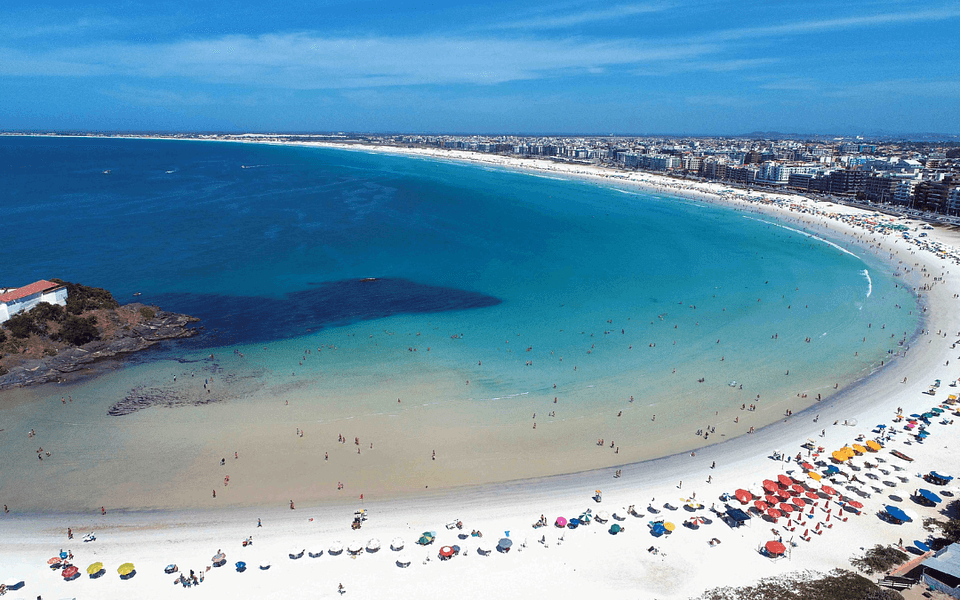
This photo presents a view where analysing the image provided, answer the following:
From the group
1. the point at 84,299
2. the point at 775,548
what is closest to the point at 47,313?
the point at 84,299

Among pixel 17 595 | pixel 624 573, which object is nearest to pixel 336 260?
pixel 17 595

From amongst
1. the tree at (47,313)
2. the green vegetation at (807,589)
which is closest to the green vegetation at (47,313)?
the tree at (47,313)

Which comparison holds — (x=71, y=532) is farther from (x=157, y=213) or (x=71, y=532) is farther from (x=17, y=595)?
(x=157, y=213)

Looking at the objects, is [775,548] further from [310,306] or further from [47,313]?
[47,313]

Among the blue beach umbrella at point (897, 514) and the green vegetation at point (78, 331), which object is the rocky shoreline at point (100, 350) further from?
the blue beach umbrella at point (897, 514)

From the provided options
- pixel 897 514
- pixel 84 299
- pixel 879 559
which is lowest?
pixel 879 559

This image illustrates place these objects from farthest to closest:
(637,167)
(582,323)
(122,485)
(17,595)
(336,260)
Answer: (637,167), (336,260), (582,323), (122,485), (17,595)

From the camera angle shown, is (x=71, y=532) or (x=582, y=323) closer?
(x=71, y=532)
